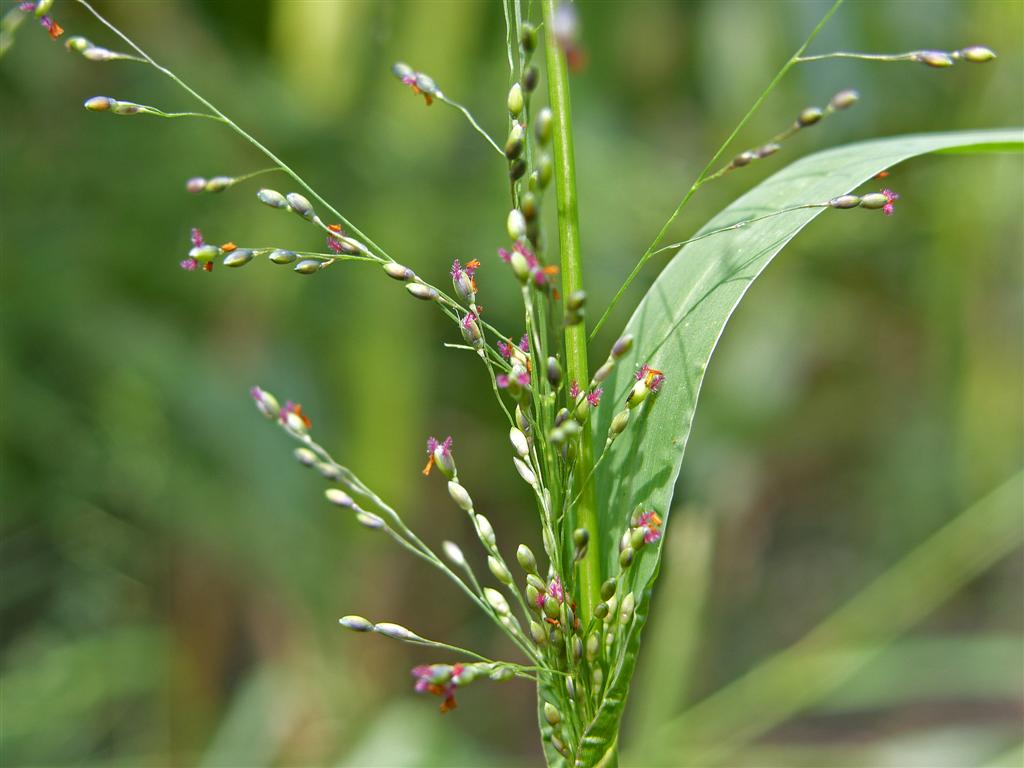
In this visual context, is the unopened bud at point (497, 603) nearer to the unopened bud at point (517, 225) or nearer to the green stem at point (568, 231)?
the green stem at point (568, 231)

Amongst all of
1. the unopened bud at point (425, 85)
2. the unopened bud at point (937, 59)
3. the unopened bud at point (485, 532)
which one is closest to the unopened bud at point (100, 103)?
the unopened bud at point (425, 85)

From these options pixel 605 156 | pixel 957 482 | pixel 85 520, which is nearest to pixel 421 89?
pixel 605 156

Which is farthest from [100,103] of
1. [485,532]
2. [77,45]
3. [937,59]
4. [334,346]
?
[334,346]

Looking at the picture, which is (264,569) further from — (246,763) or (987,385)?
(987,385)

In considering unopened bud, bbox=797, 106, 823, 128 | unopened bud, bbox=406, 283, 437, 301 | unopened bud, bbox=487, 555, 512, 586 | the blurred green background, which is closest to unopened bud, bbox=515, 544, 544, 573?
unopened bud, bbox=487, 555, 512, 586

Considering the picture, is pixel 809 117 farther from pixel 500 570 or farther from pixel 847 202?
pixel 500 570
